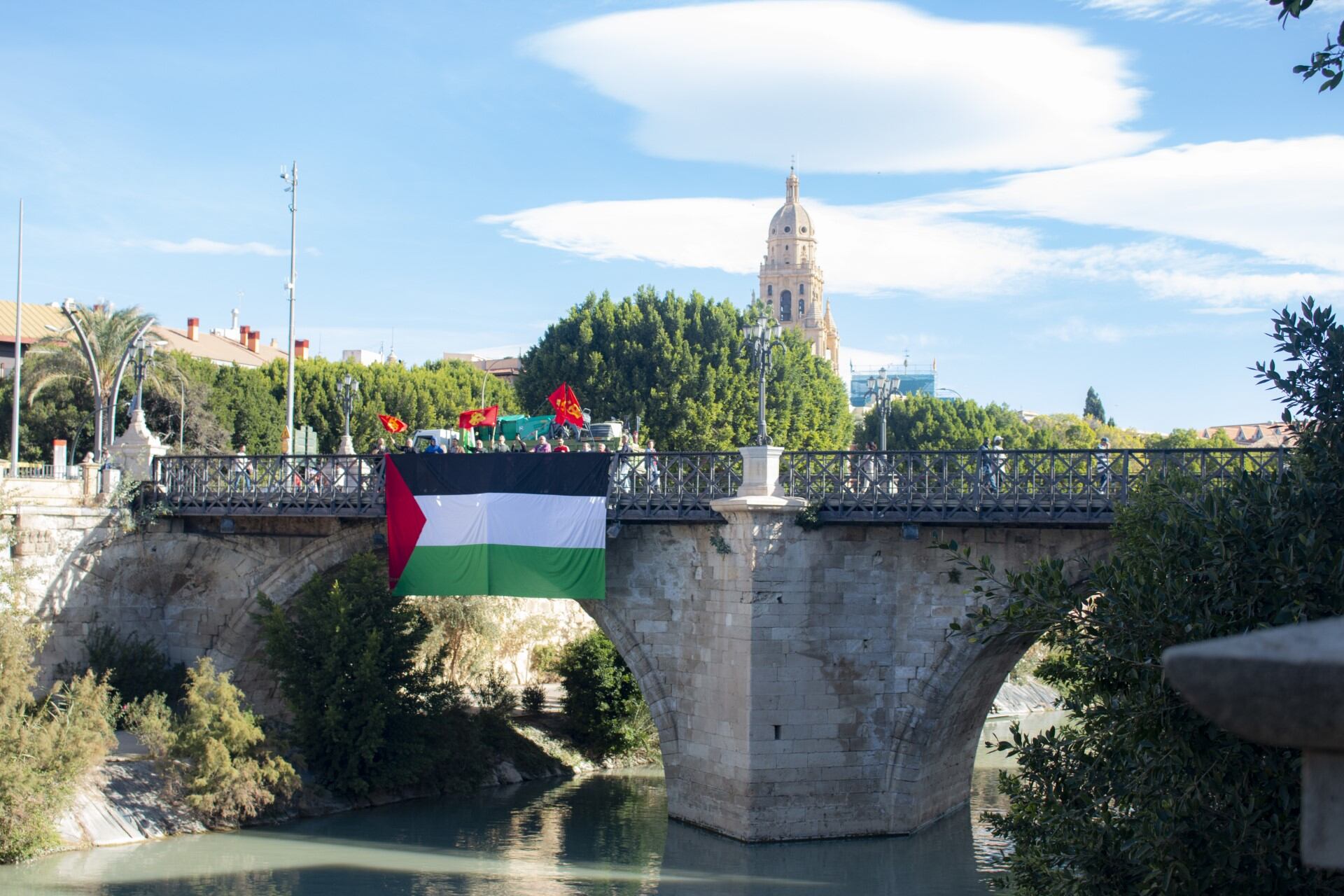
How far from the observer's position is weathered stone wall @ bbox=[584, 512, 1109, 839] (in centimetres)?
1912

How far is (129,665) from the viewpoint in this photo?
76.3ft

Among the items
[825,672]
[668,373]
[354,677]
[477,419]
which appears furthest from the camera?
[668,373]

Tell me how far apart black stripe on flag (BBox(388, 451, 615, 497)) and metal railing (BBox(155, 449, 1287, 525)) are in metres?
0.45

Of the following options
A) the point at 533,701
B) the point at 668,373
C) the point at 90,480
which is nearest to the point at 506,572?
the point at 533,701

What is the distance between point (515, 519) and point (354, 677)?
4.36m

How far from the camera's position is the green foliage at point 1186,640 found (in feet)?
26.9

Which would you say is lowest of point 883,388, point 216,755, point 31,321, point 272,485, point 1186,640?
point 216,755

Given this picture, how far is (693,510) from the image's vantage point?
782 inches

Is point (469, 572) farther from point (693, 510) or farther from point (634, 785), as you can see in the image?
point (634, 785)

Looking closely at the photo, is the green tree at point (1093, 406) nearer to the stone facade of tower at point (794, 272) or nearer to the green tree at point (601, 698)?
the stone facade of tower at point (794, 272)

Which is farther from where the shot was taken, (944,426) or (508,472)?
(944,426)

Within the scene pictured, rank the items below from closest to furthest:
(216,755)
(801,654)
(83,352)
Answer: (801,654) < (216,755) < (83,352)

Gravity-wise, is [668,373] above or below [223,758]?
above

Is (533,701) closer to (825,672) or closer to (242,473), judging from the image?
(242,473)
